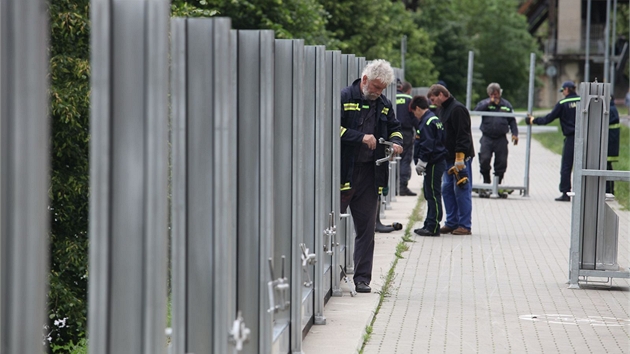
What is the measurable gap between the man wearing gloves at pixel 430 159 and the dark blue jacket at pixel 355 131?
12.8 ft

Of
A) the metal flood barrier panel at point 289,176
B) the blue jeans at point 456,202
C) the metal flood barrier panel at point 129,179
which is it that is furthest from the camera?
the blue jeans at point 456,202

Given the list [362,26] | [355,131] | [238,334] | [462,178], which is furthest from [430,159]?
[362,26]

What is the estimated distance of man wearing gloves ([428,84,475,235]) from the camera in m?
13.3

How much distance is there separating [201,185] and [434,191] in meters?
9.04

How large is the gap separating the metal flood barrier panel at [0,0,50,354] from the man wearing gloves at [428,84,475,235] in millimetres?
10497

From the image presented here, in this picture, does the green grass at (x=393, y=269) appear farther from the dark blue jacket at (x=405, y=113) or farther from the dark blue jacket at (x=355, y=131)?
the dark blue jacket at (x=405, y=113)

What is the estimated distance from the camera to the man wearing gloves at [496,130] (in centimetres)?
1731

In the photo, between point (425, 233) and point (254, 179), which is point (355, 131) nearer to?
point (254, 179)

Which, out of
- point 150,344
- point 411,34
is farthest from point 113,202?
point 411,34

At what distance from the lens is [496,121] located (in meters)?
17.5

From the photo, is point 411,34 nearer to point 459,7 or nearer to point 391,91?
point 459,7

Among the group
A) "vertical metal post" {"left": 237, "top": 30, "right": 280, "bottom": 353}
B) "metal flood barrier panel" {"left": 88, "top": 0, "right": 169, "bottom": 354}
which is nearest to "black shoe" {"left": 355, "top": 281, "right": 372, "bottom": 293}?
"vertical metal post" {"left": 237, "top": 30, "right": 280, "bottom": 353}

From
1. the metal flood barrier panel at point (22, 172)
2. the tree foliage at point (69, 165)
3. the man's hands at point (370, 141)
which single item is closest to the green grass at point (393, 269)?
the man's hands at point (370, 141)

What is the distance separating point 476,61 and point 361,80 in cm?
6531
